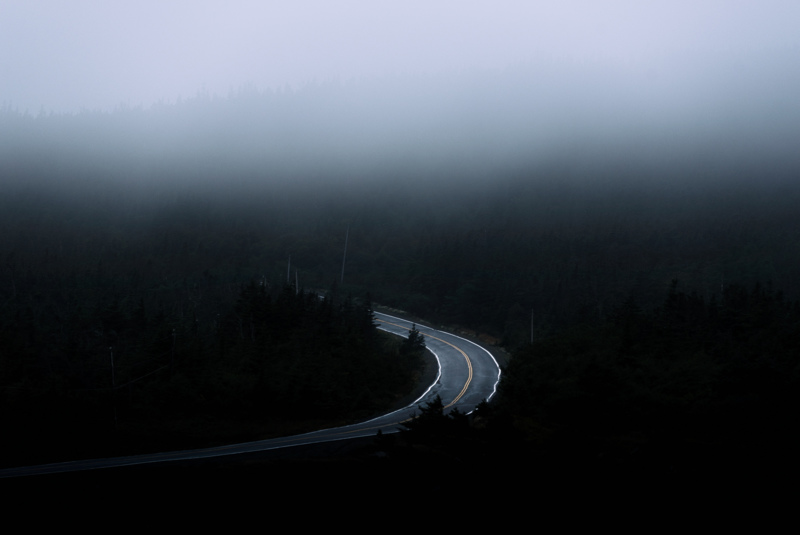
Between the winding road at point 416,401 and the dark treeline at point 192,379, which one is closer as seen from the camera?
the winding road at point 416,401

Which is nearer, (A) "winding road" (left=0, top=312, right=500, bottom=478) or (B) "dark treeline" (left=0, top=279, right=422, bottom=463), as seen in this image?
(A) "winding road" (left=0, top=312, right=500, bottom=478)

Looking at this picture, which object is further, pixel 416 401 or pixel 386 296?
pixel 386 296

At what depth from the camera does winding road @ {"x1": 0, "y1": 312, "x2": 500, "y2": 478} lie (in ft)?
51.1

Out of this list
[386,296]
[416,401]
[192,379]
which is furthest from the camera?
[386,296]

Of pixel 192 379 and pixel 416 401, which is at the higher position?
pixel 192 379

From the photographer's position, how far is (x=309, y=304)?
3400 cm

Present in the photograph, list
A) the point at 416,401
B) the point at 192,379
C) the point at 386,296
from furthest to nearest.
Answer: the point at 386,296 → the point at 416,401 → the point at 192,379

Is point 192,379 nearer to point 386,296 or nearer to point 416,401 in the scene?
point 416,401

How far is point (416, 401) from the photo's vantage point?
88.6ft

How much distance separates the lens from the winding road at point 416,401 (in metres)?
15.6

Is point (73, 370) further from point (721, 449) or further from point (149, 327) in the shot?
point (721, 449)

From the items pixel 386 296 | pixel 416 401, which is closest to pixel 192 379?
pixel 416 401

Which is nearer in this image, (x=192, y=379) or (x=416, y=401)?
(x=192, y=379)

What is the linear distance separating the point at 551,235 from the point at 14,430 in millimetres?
57708
